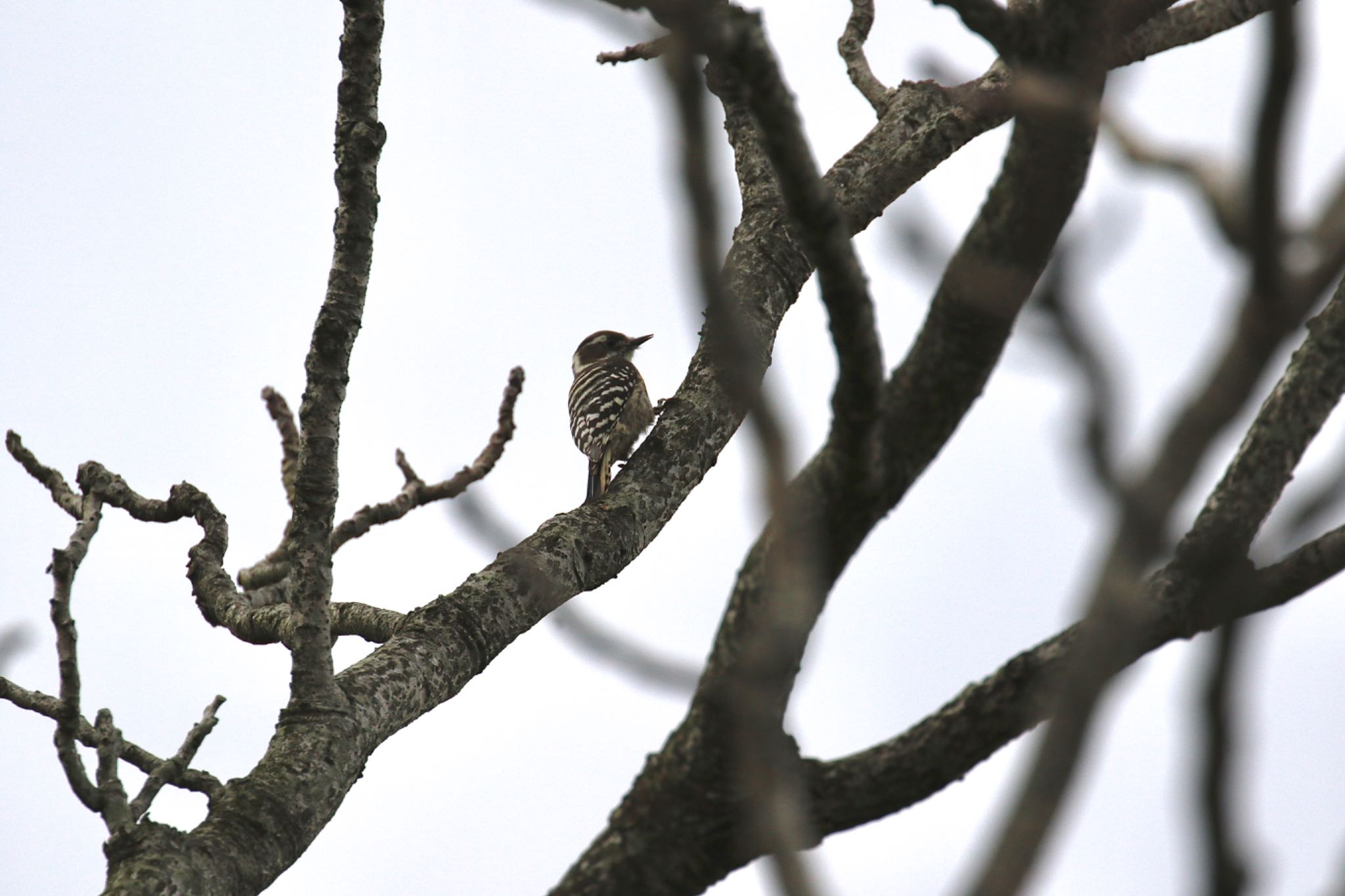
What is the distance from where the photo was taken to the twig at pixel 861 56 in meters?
5.29

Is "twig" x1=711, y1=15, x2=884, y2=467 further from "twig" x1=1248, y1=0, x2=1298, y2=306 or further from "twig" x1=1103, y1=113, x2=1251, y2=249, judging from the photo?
"twig" x1=1248, y1=0, x2=1298, y2=306

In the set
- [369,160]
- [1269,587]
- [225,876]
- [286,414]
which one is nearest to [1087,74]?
[1269,587]

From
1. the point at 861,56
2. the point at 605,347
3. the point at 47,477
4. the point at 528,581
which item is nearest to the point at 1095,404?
the point at 528,581

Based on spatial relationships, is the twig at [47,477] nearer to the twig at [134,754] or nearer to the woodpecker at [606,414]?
the twig at [134,754]

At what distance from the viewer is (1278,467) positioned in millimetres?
2812

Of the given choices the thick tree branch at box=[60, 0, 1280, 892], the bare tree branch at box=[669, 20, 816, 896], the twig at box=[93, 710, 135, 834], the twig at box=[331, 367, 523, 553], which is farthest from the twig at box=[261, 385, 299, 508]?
the bare tree branch at box=[669, 20, 816, 896]

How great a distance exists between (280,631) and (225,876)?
1165mm

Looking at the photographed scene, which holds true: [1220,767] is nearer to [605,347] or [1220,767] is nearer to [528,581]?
[528,581]

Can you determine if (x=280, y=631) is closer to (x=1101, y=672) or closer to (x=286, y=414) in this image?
(x=286, y=414)

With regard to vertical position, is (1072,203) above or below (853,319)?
above

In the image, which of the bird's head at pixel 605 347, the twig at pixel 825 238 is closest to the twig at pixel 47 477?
the twig at pixel 825 238

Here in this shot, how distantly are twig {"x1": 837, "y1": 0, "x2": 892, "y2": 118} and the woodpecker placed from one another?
9.99 ft

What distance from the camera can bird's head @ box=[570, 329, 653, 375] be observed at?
10141 millimetres

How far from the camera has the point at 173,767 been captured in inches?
112
